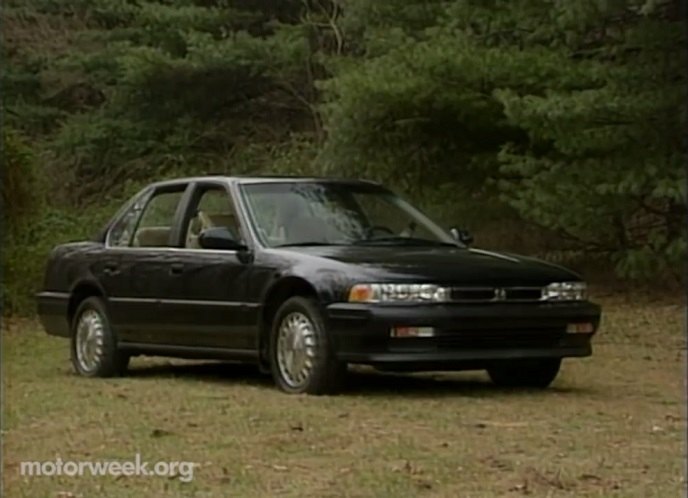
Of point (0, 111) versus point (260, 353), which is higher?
point (0, 111)

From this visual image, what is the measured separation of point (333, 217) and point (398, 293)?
139 cm

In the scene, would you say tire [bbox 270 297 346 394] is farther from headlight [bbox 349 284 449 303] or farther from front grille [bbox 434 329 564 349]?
Answer: front grille [bbox 434 329 564 349]

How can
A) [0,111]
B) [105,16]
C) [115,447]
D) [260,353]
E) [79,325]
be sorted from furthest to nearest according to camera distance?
[105,16], [0,111], [79,325], [260,353], [115,447]

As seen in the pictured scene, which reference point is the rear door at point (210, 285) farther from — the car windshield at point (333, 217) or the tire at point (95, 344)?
the tire at point (95, 344)

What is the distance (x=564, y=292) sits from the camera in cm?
982

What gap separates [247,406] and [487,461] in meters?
2.34

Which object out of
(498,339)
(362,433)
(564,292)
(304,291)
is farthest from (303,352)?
(564,292)

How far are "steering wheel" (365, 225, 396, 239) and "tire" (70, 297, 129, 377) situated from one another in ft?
6.63

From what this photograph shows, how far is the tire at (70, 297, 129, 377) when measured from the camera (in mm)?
11195

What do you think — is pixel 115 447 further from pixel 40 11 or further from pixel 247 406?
pixel 40 11

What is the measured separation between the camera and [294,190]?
10742 millimetres

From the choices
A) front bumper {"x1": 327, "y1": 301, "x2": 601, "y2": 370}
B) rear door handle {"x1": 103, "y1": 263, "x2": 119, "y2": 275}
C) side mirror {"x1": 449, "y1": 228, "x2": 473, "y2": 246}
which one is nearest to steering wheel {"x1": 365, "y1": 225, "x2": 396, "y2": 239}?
side mirror {"x1": 449, "y1": 228, "x2": 473, "y2": 246}

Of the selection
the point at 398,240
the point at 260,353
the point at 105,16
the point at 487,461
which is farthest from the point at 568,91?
the point at 105,16

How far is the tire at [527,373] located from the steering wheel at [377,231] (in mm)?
1183
